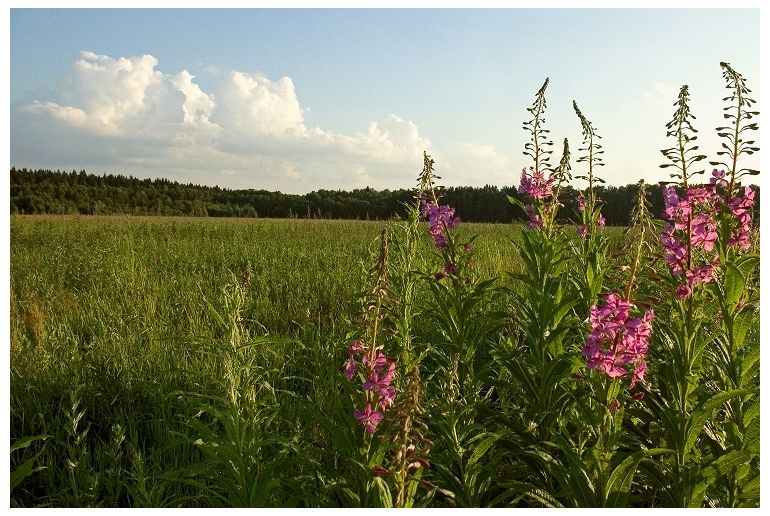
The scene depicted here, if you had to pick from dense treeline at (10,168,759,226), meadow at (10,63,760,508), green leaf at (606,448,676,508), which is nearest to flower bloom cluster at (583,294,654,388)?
meadow at (10,63,760,508)

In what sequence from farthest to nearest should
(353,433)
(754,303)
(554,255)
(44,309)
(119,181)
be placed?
1. (119,181)
2. (44,309)
3. (554,255)
4. (754,303)
5. (353,433)

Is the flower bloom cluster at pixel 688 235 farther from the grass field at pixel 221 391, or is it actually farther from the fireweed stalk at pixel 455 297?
the fireweed stalk at pixel 455 297

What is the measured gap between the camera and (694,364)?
2619 mm

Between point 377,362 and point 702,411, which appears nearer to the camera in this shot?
point 377,362

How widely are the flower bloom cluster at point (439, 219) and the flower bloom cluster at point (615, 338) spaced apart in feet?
4.96

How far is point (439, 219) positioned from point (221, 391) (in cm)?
155

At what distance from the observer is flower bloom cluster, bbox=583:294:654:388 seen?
84.2 inches

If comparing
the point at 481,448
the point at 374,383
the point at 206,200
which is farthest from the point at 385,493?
the point at 206,200

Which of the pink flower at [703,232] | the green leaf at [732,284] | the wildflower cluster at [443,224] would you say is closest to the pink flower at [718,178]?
the pink flower at [703,232]

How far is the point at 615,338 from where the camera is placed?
2146 millimetres

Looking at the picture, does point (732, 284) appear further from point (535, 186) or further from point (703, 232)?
point (535, 186)
